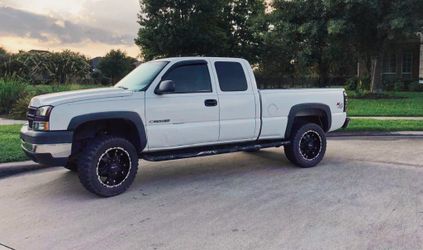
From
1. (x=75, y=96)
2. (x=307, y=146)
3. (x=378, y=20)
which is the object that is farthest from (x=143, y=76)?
(x=378, y=20)

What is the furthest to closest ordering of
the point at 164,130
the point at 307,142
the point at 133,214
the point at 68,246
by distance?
the point at 307,142 < the point at 164,130 < the point at 133,214 < the point at 68,246

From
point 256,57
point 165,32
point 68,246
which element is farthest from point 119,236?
point 256,57

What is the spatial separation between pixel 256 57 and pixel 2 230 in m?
30.8

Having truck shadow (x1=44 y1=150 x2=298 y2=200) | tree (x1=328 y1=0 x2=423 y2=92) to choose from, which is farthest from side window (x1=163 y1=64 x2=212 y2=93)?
tree (x1=328 y1=0 x2=423 y2=92)

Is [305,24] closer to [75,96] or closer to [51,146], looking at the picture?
[75,96]

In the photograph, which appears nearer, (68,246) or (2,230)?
(68,246)

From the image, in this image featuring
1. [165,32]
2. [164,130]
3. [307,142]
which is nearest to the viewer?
[164,130]

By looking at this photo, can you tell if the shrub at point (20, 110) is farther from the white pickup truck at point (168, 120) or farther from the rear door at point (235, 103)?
the rear door at point (235, 103)

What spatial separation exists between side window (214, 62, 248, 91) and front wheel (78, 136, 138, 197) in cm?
195

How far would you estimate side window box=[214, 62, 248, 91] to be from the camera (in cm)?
813

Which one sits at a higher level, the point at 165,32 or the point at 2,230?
the point at 165,32

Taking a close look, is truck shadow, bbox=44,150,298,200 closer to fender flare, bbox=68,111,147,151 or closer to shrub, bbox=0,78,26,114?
fender flare, bbox=68,111,147,151

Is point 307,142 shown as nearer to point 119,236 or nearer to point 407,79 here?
point 119,236

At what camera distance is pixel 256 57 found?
3534 centimetres
